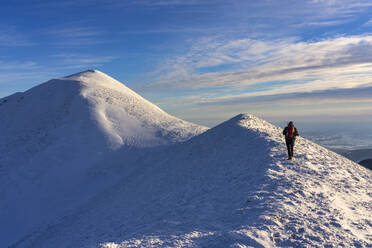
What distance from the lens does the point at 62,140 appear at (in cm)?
3281

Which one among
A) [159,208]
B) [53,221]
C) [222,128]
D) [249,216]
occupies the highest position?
[222,128]

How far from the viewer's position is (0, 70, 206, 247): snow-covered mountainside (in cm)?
2361

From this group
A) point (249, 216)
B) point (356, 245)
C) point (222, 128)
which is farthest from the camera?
point (222, 128)

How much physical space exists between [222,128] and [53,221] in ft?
57.2

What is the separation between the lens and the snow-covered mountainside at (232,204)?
8.54 meters

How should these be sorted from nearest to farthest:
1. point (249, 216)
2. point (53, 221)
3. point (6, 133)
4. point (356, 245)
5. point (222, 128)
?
point (356, 245) < point (249, 216) < point (53, 221) < point (222, 128) < point (6, 133)

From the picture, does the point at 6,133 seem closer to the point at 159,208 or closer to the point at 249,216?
the point at 159,208

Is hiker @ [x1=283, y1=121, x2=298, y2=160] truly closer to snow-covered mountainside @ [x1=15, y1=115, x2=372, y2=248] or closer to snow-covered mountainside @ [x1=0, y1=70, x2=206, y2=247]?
snow-covered mountainside @ [x1=15, y1=115, x2=372, y2=248]

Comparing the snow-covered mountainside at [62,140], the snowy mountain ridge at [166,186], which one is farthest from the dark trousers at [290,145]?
the snow-covered mountainside at [62,140]

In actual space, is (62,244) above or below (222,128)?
below

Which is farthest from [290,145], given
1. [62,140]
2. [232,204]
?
[62,140]

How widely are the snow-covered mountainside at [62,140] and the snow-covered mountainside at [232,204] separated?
14.8 feet

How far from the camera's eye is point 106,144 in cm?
3238

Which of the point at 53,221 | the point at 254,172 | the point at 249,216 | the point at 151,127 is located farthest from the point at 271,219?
the point at 151,127
